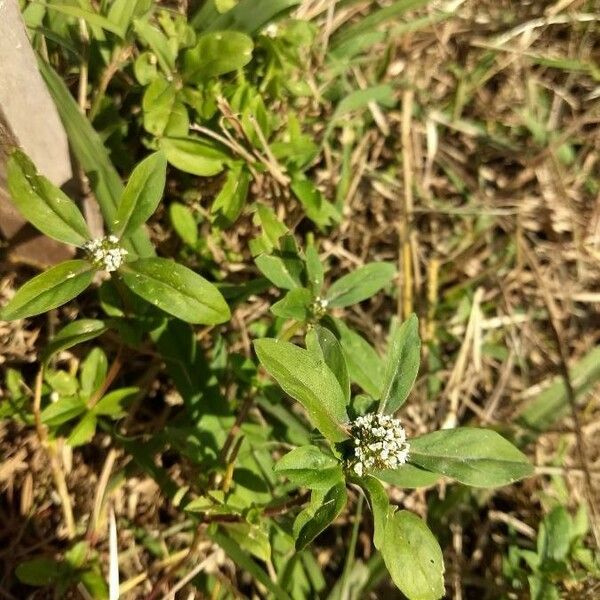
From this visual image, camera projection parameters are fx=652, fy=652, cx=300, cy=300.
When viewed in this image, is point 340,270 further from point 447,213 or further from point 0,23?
point 0,23

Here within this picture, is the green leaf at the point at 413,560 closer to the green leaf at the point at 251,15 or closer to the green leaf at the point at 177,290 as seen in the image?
the green leaf at the point at 177,290

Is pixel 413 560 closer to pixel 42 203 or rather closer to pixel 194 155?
pixel 42 203

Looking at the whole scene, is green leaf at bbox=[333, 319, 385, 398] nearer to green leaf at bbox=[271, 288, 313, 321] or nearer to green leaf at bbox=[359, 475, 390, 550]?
green leaf at bbox=[271, 288, 313, 321]

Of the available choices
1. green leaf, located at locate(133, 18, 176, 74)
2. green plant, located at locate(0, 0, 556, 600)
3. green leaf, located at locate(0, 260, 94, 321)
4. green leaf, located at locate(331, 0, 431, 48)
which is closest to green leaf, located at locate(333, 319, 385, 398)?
green plant, located at locate(0, 0, 556, 600)

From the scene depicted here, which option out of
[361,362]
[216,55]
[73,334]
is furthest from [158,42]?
[361,362]

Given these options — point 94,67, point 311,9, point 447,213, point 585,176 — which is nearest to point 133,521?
point 94,67
